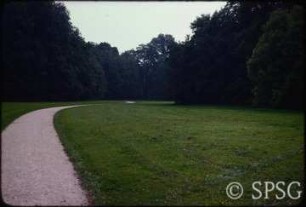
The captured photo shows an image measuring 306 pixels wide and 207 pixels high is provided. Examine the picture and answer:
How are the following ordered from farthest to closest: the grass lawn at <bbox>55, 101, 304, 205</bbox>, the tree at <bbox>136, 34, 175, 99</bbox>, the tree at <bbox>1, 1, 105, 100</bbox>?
1. the grass lawn at <bbox>55, 101, 304, 205</bbox>
2. the tree at <bbox>136, 34, 175, 99</bbox>
3. the tree at <bbox>1, 1, 105, 100</bbox>

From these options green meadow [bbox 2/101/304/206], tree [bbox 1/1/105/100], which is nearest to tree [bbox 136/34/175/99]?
green meadow [bbox 2/101/304/206]

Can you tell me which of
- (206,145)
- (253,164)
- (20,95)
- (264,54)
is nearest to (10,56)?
(20,95)

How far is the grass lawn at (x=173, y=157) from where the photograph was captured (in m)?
6.31

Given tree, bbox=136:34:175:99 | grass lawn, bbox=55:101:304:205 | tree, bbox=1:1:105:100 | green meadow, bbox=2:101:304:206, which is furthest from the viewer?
grass lawn, bbox=55:101:304:205

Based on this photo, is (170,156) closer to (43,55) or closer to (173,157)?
(173,157)

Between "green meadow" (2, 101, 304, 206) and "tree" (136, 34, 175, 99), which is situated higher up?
"tree" (136, 34, 175, 99)

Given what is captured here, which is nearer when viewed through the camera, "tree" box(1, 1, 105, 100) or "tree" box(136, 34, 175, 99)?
"tree" box(1, 1, 105, 100)

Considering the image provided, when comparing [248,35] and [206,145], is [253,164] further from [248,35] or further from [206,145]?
[248,35]

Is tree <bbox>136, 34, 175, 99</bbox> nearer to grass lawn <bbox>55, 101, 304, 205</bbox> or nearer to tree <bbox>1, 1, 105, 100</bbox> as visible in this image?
grass lawn <bbox>55, 101, 304, 205</bbox>

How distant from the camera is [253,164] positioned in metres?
9.97

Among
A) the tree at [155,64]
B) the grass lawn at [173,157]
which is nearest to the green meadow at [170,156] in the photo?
the grass lawn at [173,157]

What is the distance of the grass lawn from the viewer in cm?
631

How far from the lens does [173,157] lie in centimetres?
1166

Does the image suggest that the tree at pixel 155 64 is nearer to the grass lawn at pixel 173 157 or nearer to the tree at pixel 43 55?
the grass lawn at pixel 173 157
